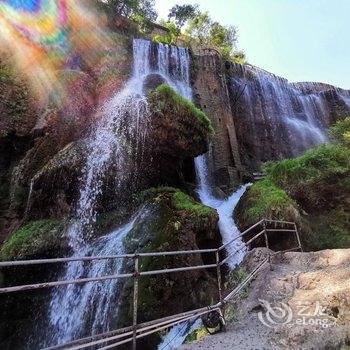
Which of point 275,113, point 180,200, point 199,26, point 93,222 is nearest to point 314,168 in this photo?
point 180,200

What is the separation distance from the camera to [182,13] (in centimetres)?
3238

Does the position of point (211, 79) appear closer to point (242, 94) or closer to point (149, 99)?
point (242, 94)

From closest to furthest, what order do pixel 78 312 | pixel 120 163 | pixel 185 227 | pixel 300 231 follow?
1. pixel 78 312
2. pixel 185 227
3. pixel 300 231
4. pixel 120 163

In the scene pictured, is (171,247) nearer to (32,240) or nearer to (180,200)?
(180,200)

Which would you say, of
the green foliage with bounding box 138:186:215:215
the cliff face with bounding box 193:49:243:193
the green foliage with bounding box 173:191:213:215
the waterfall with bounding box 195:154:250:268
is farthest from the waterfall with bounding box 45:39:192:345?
the cliff face with bounding box 193:49:243:193

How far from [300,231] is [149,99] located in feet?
20.3

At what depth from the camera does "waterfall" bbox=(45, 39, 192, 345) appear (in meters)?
7.04

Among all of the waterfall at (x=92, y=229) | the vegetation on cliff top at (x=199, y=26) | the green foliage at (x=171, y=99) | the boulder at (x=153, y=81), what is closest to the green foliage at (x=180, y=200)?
the waterfall at (x=92, y=229)

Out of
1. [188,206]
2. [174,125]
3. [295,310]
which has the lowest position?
[295,310]

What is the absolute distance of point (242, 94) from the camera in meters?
22.0

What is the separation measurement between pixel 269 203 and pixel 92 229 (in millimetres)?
4878

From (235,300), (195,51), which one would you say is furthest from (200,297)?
(195,51)

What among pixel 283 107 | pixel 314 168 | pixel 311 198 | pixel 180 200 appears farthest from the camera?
pixel 283 107

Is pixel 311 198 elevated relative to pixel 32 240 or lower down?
elevated
